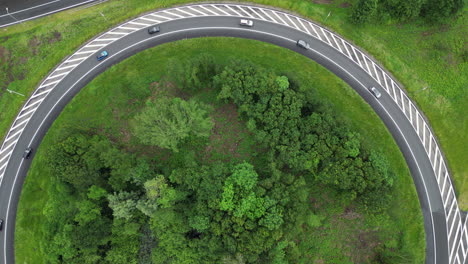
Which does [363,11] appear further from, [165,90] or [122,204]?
[122,204]

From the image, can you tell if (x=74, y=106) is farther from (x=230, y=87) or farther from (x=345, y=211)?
(x=345, y=211)

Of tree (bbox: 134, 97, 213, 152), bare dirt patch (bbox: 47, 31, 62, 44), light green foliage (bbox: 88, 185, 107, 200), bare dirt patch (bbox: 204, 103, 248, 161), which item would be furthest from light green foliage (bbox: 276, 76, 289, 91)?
bare dirt patch (bbox: 47, 31, 62, 44)

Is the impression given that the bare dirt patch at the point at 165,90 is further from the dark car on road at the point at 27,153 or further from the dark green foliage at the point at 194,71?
the dark car on road at the point at 27,153

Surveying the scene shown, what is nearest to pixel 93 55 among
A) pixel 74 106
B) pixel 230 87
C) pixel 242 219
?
pixel 74 106

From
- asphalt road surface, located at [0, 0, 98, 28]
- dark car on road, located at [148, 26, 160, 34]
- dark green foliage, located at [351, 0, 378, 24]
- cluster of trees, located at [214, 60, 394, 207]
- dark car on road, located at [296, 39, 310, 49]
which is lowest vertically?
cluster of trees, located at [214, 60, 394, 207]

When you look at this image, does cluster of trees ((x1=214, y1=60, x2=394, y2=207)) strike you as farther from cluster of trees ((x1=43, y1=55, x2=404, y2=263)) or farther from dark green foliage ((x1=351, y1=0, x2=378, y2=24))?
dark green foliage ((x1=351, y1=0, x2=378, y2=24))

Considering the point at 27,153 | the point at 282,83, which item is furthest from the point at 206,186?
the point at 27,153

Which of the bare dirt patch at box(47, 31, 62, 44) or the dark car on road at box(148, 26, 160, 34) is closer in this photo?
the dark car on road at box(148, 26, 160, 34)
